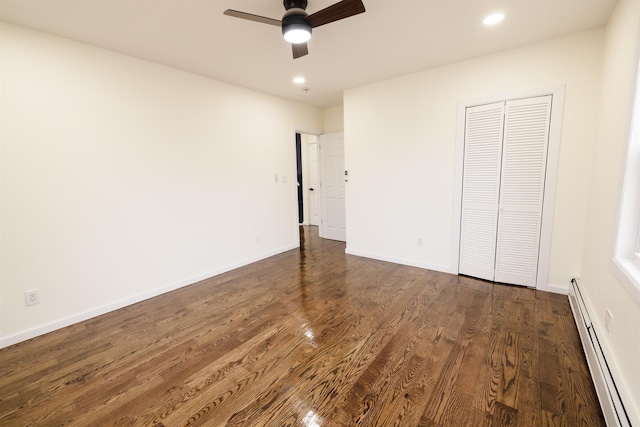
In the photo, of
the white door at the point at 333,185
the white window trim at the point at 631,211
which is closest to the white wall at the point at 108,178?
the white door at the point at 333,185

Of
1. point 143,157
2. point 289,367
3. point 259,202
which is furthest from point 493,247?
point 143,157

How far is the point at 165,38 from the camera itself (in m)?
2.49

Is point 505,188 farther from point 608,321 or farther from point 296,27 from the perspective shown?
point 296,27

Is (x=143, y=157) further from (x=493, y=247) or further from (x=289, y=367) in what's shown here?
(x=493, y=247)

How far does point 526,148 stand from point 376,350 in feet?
8.39

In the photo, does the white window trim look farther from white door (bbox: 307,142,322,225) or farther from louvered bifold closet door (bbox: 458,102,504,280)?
white door (bbox: 307,142,322,225)

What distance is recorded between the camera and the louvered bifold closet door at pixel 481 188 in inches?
121

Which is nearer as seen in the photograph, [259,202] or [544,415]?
[544,415]

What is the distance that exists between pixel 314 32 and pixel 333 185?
306 centimetres

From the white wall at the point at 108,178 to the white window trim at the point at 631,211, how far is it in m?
3.78

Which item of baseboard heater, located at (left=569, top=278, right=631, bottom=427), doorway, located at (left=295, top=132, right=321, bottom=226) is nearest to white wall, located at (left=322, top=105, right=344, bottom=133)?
doorway, located at (left=295, top=132, right=321, bottom=226)

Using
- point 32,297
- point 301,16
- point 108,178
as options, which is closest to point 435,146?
point 301,16

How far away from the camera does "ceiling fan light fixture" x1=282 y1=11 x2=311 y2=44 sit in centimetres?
188

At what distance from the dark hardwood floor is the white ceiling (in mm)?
2533
